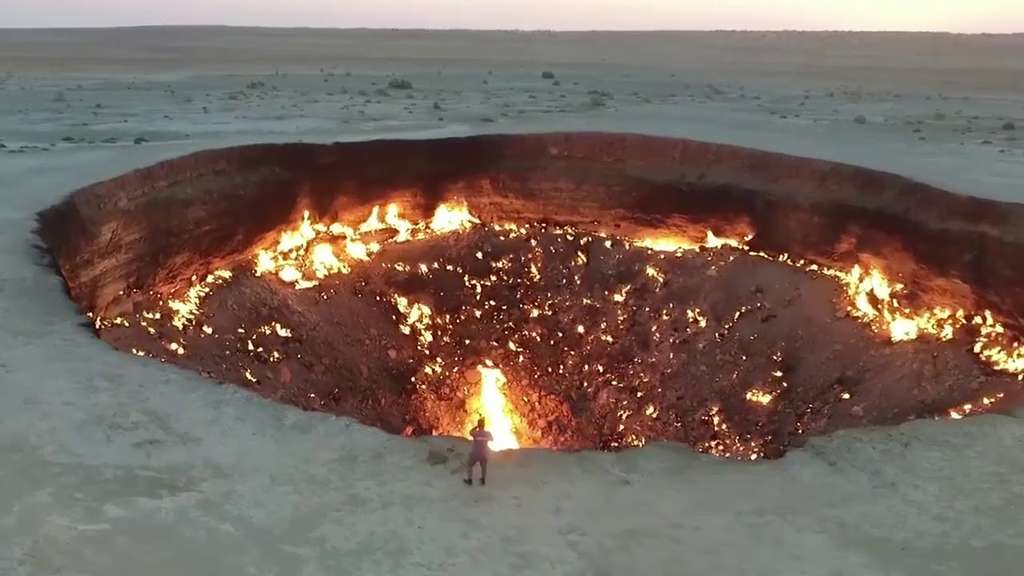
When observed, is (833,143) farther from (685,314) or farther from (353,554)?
(353,554)

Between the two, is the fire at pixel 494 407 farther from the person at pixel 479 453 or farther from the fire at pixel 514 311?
the person at pixel 479 453

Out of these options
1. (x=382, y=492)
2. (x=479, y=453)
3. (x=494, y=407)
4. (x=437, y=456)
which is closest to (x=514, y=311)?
(x=494, y=407)

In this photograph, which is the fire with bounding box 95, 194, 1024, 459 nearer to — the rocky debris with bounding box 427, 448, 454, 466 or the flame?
the flame

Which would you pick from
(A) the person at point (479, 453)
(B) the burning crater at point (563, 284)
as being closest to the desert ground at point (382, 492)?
(A) the person at point (479, 453)

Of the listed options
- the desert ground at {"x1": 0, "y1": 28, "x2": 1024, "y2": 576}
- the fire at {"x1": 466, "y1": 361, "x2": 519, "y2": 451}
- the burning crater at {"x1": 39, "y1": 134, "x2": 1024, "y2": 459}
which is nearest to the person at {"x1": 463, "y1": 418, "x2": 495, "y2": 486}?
the desert ground at {"x1": 0, "y1": 28, "x2": 1024, "y2": 576}

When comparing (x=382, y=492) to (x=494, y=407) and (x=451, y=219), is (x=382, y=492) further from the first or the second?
(x=451, y=219)
